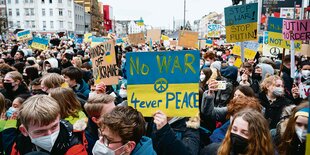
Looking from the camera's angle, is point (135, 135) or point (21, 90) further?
point (21, 90)

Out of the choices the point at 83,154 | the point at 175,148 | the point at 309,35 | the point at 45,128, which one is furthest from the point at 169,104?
the point at 309,35

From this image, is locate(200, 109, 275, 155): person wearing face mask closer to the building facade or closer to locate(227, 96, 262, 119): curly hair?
locate(227, 96, 262, 119): curly hair

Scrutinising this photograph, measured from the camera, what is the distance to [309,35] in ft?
22.5

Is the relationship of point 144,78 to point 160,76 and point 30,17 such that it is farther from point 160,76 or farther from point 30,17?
point 30,17

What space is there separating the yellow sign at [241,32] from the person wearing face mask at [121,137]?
5.21m

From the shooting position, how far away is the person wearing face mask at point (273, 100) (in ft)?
15.5

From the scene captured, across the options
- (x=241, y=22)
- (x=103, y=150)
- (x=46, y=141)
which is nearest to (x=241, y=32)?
(x=241, y=22)

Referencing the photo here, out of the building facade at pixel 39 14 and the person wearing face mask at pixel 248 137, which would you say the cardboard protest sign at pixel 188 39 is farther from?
the building facade at pixel 39 14

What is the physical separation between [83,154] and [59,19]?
8752 cm

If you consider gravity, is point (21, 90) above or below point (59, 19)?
below

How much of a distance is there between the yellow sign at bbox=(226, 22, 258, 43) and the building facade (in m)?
83.2

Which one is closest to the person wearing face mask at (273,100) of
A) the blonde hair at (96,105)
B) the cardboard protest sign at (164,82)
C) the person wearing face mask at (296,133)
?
the person wearing face mask at (296,133)

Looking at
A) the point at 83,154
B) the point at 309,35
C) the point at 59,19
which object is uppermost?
the point at 59,19

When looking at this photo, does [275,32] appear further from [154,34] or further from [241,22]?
[154,34]
